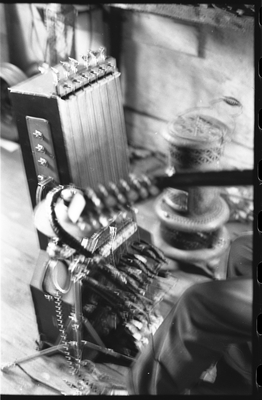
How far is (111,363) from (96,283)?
0.18m

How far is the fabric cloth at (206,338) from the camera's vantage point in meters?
1.11

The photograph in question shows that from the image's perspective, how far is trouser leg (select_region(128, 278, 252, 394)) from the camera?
111cm

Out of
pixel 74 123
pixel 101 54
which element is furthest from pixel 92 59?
pixel 74 123

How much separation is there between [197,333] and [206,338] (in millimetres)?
21

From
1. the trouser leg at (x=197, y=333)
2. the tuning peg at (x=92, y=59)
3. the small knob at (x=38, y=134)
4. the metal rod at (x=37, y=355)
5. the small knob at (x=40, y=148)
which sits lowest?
the metal rod at (x=37, y=355)

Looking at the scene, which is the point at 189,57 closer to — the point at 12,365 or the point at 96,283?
the point at 96,283

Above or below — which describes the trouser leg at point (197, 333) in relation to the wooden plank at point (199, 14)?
below

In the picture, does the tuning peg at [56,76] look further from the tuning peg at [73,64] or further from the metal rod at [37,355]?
the metal rod at [37,355]

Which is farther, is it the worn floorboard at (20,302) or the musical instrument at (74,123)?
the worn floorboard at (20,302)

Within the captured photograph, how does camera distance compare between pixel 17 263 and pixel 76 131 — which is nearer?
pixel 76 131

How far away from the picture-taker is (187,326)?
3.65 ft

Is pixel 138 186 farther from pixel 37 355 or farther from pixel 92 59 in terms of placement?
pixel 37 355

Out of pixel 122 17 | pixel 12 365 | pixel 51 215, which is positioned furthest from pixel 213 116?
pixel 12 365

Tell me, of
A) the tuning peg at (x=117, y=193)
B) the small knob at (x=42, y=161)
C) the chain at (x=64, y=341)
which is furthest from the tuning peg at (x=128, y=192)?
the chain at (x=64, y=341)
